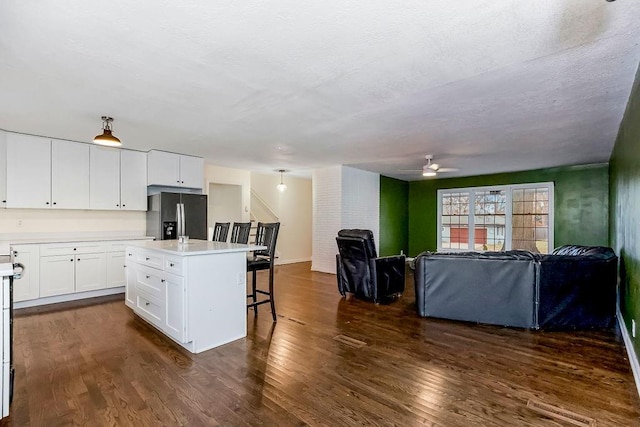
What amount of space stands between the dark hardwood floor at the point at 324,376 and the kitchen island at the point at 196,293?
123mm

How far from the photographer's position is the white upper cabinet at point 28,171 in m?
4.32

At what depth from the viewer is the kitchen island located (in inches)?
110

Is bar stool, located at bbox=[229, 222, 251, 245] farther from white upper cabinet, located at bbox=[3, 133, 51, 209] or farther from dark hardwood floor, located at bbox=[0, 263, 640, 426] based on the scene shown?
white upper cabinet, located at bbox=[3, 133, 51, 209]

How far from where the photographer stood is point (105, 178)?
16.9 ft

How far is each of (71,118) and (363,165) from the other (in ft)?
16.1

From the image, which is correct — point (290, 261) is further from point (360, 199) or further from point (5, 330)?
point (5, 330)

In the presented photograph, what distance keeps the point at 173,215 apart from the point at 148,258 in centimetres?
218

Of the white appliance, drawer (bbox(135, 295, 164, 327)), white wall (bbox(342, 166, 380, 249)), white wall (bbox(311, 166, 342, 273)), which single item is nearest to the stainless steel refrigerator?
drawer (bbox(135, 295, 164, 327))

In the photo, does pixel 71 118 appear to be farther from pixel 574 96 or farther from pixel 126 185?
pixel 574 96

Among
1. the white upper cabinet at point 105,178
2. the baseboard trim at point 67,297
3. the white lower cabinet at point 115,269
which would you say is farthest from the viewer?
the white upper cabinet at point 105,178

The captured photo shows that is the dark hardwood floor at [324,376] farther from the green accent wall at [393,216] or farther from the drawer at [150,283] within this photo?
the green accent wall at [393,216]

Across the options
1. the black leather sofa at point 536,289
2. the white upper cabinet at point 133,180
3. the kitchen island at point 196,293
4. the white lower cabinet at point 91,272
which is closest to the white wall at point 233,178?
the white upper cabinet at point 133,180

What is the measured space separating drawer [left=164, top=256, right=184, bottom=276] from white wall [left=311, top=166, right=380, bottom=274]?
4314 mm

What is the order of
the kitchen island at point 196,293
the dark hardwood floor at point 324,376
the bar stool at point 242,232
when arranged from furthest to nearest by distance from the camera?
the bar stool at point 242,232
the kitchen island at point 196,293
the dark hardwood floor at point 324,376
